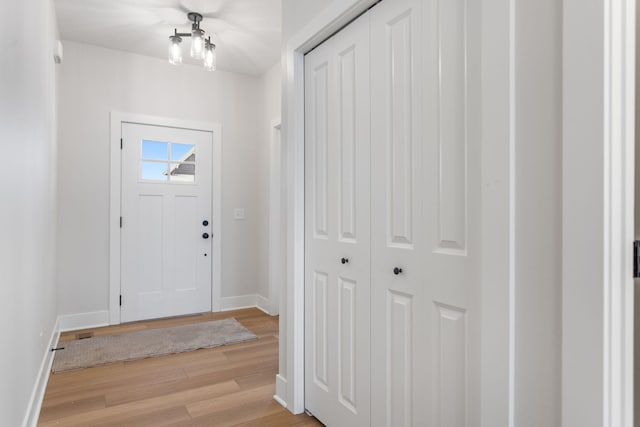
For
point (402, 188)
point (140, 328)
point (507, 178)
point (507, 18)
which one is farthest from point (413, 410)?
point (140, 328)

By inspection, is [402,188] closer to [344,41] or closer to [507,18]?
[507,18]

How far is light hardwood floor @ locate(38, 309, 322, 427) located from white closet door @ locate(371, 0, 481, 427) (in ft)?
2.71

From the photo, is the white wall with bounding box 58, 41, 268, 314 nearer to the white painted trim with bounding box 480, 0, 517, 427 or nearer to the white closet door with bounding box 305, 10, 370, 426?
the white closet door with bounding box 305, 10, 370, 426

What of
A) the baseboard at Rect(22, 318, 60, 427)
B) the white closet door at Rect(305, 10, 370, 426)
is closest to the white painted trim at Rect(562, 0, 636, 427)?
the white closet door at Rect(305, 10, 370, 426)

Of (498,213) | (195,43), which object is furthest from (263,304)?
(498,213)

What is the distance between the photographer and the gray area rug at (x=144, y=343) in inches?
112

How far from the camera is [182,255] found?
4047 mm

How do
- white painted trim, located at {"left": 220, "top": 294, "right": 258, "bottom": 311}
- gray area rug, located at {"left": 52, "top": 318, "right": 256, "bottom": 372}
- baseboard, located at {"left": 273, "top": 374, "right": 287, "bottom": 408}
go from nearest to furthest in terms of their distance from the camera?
baseboard, located at {"left": 273, "top": 374, "right": 287, "bottom": 408}, gray area rug, located at {"left": 52, "top": 318, "right": 256, "bottom": 372}, white painted trim, located at {"left": 220, "top": 294, "right": 258, "bottom": 311}

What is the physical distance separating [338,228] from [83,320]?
300cm

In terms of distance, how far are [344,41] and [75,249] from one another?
3.15 meters

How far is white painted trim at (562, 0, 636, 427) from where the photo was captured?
2.79 feet

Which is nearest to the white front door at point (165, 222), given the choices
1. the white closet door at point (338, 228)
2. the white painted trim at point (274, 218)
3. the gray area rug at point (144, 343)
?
the gray area rug at point (144, 343)

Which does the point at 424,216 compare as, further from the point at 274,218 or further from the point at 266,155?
the point at 266,155

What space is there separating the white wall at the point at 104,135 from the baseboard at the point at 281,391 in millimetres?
1993
